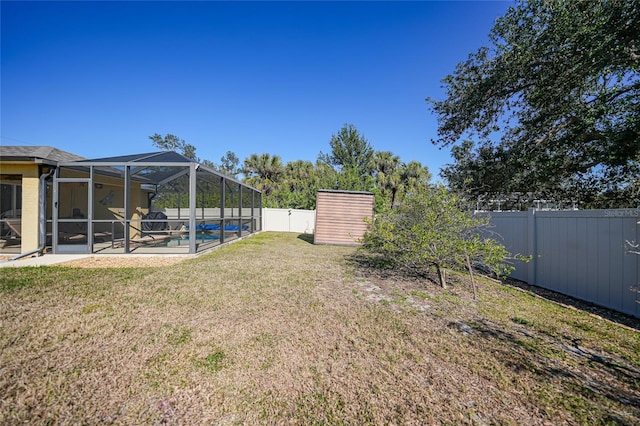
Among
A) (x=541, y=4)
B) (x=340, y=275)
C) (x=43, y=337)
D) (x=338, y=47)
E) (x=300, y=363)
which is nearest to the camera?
(x=300, y=363)

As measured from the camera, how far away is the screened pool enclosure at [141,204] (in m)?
7.04

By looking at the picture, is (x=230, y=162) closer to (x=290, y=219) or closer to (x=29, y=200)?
(x=290, y=219)

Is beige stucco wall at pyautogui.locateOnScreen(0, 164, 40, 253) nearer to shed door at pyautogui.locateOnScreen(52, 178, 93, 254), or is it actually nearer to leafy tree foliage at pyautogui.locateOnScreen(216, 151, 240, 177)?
shed door at pyautogui.locateOnScreen(52, 178, 93, 254)

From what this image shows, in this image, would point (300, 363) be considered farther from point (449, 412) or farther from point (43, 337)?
point (43, 337)

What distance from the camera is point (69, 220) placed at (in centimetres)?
700

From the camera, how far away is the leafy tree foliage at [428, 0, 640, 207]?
5230 millimetres

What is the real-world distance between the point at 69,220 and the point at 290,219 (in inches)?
431

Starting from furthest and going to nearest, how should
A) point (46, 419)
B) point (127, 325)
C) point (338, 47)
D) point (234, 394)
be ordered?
point (338, 47)
point (127, 325)
point (234, 394)
point (46, 419)

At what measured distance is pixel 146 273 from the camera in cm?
520

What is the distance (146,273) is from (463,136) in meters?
10.1

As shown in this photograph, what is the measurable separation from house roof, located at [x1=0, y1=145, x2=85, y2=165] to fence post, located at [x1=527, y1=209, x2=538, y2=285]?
1147 cm

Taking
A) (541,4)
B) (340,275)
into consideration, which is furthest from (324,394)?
(541,4)

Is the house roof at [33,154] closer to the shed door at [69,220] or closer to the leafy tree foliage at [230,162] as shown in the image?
the shed door at [69,220]

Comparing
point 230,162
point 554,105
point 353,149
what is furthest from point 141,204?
point 230,162
